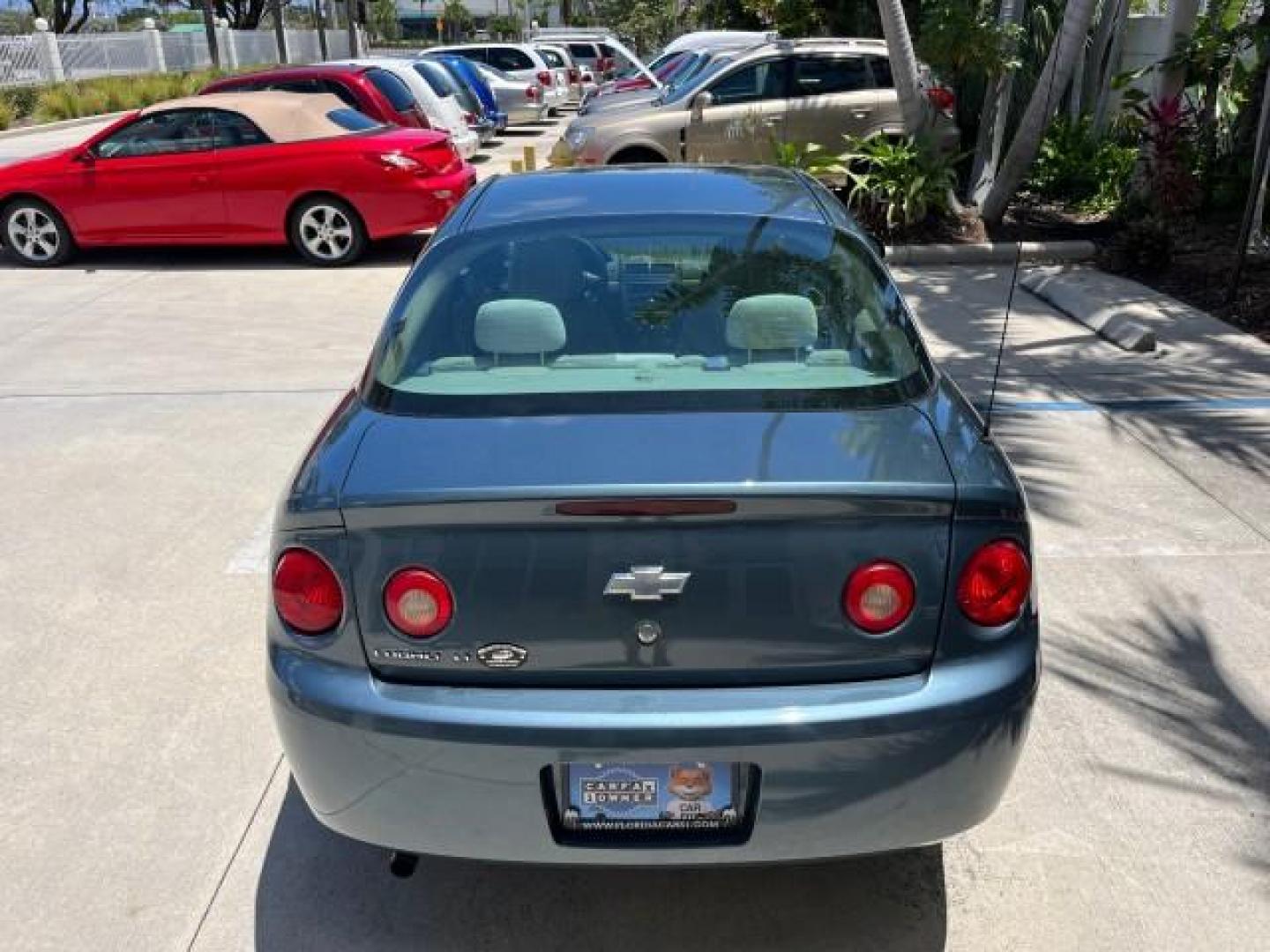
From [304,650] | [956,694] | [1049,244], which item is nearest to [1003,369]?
[1049,244]

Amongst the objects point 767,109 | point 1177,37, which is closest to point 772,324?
point 1177,37

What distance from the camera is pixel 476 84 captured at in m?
19.2

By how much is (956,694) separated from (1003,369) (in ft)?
17.7

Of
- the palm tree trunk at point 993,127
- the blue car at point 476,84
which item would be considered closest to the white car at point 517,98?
the blue car at point 476,84

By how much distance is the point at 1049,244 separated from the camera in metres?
10.7

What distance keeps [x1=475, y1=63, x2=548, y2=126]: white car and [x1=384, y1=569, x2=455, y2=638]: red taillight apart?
21.0m

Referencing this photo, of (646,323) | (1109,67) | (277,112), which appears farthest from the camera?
(1109,67)

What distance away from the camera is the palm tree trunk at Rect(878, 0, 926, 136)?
10352 mm

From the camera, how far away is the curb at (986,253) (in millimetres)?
10578

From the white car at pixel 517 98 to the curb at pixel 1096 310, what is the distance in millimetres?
14710

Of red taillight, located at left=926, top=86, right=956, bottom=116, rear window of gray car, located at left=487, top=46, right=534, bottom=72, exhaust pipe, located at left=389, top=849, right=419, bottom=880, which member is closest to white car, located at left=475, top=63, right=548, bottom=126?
rear window of gray car, located at left=487, top=46, right=534, bottom=72

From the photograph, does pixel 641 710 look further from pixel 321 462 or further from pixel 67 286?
pixel 67 286

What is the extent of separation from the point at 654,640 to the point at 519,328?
1.12 metres

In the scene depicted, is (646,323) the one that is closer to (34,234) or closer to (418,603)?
(418,603)
